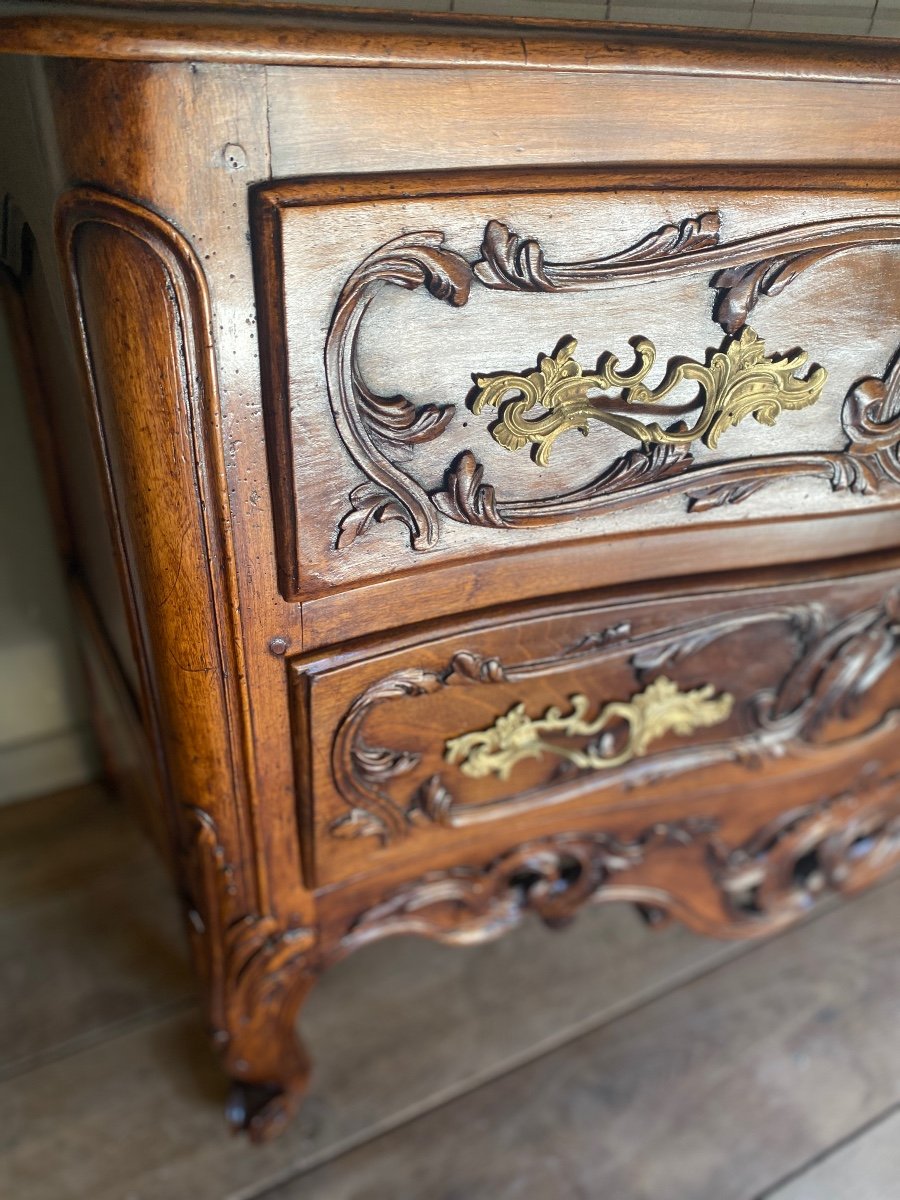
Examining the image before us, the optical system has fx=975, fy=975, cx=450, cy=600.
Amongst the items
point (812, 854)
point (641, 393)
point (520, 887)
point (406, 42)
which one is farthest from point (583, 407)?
point (812, 854)

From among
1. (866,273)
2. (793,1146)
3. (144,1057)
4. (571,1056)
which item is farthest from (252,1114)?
(866,273)

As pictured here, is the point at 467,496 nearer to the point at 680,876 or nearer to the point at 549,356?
the point at 549,356

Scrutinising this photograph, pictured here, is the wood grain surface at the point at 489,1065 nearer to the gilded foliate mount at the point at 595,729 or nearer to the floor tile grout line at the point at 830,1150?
the floor tile grout line at the point at 830,1150

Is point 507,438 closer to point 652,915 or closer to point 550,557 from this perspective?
point 550,557

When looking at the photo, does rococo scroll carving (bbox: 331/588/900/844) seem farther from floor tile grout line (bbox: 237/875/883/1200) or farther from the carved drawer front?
floor tile grout line (bbox: 237/875/883/1200)

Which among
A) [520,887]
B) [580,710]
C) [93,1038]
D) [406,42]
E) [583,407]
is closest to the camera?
[406,42]

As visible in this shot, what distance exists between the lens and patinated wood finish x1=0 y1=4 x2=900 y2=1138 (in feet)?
1.06

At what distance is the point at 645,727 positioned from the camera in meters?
0.55

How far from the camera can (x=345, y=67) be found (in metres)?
0.31

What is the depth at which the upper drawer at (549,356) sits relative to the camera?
1.15ft

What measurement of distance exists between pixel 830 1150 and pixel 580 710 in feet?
1.37

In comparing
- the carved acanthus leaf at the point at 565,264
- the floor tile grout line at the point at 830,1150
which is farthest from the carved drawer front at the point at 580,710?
the floor tile grout line at the point at 830,1150

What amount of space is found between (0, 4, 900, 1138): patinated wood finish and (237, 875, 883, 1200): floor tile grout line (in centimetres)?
12

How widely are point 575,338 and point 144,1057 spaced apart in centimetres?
61
